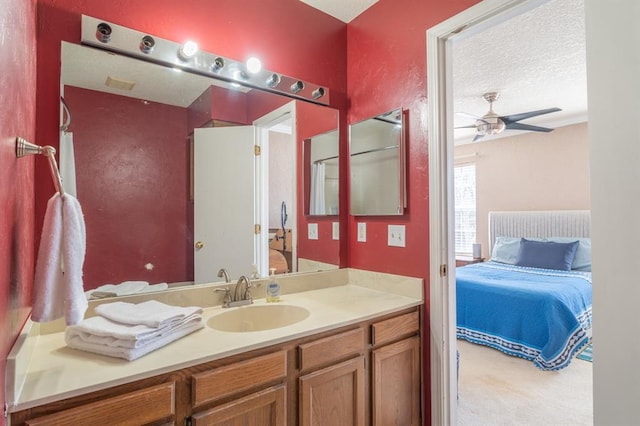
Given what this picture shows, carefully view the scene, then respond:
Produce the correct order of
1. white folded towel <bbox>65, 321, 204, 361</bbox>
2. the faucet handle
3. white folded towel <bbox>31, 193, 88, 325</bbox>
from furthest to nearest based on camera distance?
the faucet handle → white folded towel <bbox>65, 321, 204, 361</bbox> → white folded towel <bbox>31, 193, 88, 325</bbox>

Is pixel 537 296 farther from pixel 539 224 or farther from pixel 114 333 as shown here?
Answer: pixel 114 333

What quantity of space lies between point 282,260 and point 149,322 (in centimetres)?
93

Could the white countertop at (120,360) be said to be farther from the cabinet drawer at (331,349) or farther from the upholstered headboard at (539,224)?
the upholstered headboard at (539,224)

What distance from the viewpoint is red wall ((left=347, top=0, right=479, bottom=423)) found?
1.70m

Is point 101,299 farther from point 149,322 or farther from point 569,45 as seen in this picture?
point 569,45

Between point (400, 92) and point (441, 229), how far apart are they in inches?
31.0

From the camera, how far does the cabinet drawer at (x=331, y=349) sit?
4.15 ft

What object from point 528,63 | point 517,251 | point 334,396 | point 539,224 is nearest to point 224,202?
point 334,396

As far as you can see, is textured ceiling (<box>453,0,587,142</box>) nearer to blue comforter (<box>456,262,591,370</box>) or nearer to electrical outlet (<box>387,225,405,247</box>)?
electrical outlet (<box>387,225,405,247</box>)

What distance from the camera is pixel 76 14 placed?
133cm

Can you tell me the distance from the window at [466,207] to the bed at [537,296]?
0.91 meters

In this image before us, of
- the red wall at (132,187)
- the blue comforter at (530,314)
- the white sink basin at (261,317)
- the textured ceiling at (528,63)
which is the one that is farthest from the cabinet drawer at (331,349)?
the blue comforter at (530,314)

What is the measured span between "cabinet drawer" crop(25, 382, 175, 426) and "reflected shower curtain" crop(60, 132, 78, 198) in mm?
838

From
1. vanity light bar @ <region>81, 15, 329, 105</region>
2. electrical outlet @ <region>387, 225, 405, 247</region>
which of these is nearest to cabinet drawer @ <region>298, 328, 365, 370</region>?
electrical outlet @ <region>387, 225, 405, 247</region>
